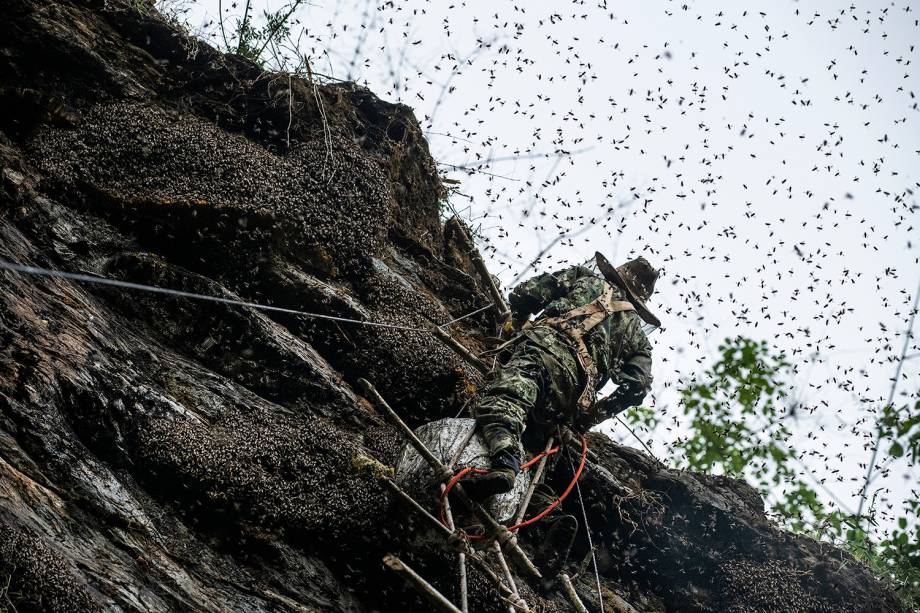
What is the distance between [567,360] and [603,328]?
882mm

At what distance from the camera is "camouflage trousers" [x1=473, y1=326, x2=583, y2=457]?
6098 mm

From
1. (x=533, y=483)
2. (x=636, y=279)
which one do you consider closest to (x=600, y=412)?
(x=533, y=483)

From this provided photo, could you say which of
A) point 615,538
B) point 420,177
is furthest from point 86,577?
point 420,177

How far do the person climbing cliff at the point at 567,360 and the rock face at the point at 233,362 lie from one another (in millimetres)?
844

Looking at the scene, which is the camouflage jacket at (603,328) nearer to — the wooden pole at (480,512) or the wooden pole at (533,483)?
the wooden pole at (533,483)

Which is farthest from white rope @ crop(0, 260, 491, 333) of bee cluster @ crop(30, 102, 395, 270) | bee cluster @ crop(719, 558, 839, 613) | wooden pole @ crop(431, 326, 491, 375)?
bee cluster @ crop(719, 558, 839, 613)

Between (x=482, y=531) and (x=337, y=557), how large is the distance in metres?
1.26

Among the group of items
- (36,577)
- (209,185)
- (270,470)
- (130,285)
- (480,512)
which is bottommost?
(36,577)

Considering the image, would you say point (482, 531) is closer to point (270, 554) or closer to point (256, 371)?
point (270, 554)

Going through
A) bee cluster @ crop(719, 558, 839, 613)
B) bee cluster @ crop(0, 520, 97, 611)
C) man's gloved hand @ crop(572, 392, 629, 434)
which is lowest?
bee cluster @ crop(0, 520, 97, 611)

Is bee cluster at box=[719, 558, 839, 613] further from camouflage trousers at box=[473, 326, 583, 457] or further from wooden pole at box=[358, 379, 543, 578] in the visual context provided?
wooden pole at box=[358, 379, 543, 578]

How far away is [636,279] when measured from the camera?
901cm

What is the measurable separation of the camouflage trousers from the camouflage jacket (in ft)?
1.88

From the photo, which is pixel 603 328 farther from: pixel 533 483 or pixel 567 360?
pixel 533 483
